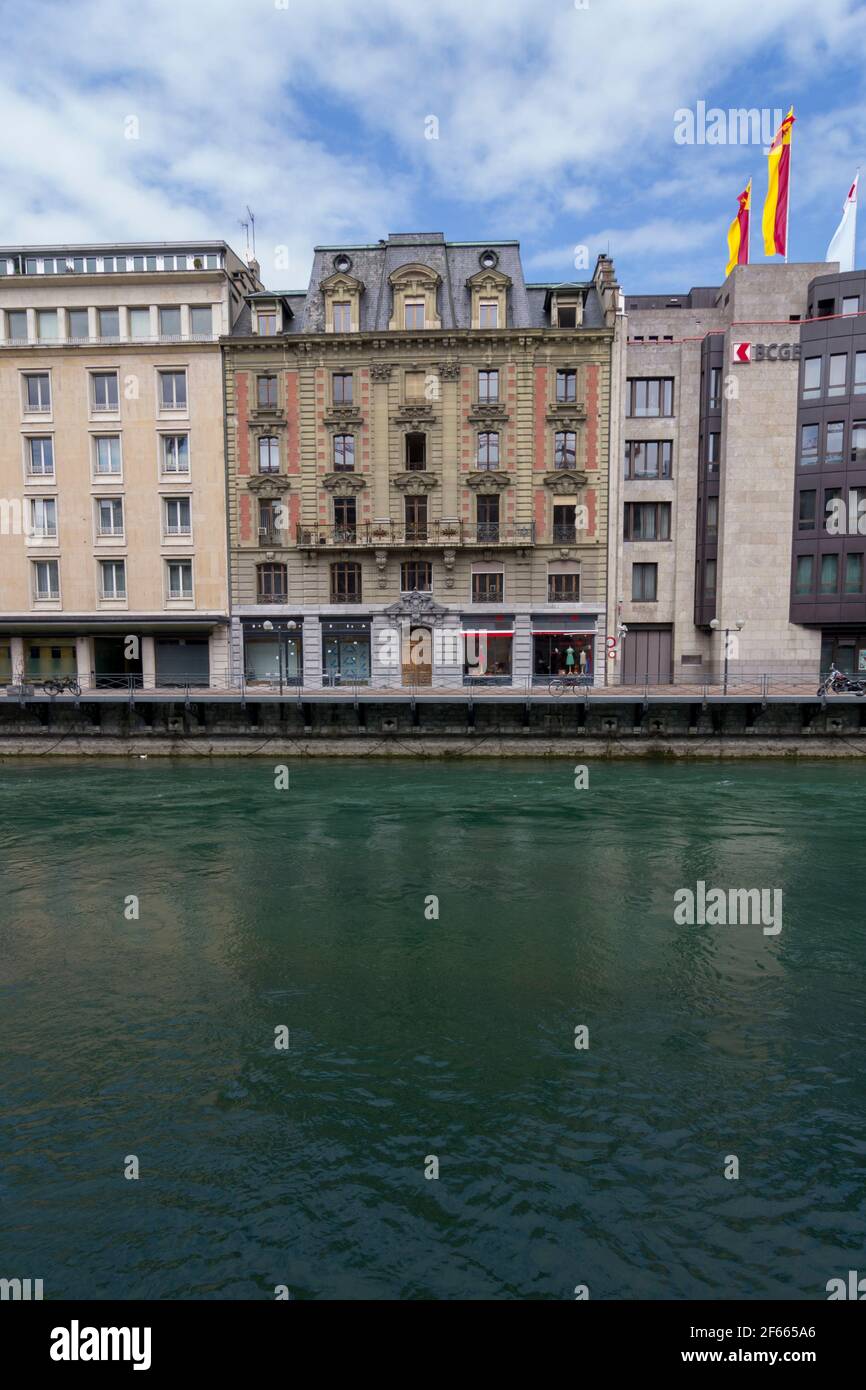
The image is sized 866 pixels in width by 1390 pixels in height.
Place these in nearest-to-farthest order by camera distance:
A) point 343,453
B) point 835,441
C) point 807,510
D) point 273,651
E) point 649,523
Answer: point 835,441
point 807,510
point 343,453
point 649,523
point 273,651

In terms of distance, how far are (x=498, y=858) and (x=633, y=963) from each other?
621 centimetres

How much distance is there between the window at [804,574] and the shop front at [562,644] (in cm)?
1080

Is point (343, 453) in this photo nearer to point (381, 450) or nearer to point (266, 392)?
point (381, 450)

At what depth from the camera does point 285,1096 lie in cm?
913

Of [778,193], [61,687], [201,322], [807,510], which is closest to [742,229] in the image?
[778,193]

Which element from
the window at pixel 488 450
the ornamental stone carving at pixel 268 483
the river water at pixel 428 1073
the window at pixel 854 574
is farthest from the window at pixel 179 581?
the window at pixel 854 574

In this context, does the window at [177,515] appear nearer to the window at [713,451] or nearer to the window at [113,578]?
the window at [113,578]

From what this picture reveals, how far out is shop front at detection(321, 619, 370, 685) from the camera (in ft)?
140

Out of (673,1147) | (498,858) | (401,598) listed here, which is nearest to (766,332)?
(401,598)

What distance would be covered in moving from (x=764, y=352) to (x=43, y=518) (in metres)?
39.7

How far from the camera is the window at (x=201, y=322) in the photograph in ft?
137

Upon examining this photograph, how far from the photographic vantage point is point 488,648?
42.6 metres

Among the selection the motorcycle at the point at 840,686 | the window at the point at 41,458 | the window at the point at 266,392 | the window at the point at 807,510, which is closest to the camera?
the motorcycle at the point at 840,686
